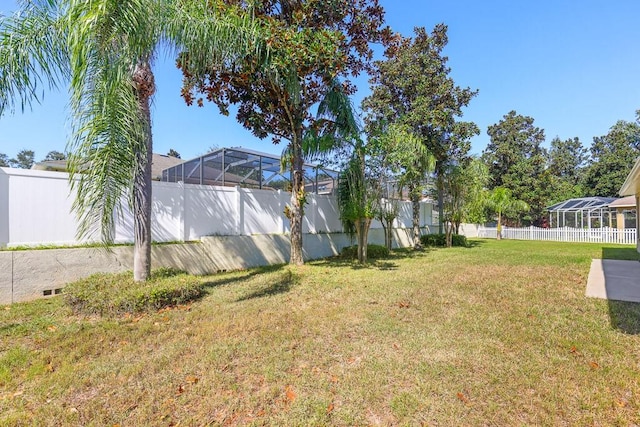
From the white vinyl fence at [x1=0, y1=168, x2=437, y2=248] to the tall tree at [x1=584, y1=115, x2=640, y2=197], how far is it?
3133cm

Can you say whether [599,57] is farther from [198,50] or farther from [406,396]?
[406,396]

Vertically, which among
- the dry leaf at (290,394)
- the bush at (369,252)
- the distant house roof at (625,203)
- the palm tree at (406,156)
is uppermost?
the palm tree at (406,156)

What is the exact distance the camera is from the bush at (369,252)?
1097 centimetres

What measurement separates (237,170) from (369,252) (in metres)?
5.35

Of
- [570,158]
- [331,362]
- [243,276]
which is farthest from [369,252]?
[570,158]

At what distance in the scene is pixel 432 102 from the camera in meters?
13.1

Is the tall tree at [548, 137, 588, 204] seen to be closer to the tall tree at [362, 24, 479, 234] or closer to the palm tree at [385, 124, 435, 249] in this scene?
the tall tree at [362, 24, 479, 234]

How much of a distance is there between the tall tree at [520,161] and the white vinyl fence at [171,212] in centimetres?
2089

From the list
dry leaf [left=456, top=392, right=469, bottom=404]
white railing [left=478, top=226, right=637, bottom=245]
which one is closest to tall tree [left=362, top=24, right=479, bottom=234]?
white railing [left=478, top=226, right=637, bottom=245]

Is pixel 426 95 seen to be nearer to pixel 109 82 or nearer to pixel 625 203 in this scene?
pixel 109 82

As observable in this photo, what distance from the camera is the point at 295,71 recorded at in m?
6.39

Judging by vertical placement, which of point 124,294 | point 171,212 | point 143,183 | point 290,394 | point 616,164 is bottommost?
point 290,394

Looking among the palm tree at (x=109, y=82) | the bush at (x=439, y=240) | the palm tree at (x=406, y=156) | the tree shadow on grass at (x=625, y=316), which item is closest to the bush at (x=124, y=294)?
the palm tree at (x=109, y=82)

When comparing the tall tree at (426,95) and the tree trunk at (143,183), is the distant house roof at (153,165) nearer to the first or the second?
the tree trunk at (143,183)
